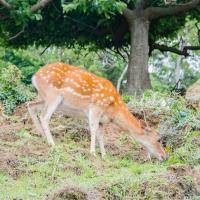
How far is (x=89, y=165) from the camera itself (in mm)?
10219

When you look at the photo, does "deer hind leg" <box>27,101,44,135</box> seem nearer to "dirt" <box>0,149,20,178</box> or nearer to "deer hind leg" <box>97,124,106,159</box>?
"deer hind leg" <box>97,124,106,159</box>

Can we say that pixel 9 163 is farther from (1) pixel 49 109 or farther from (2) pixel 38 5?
(2) pixel 38 5

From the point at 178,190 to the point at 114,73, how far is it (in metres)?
27.8

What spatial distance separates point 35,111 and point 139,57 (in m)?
5.40

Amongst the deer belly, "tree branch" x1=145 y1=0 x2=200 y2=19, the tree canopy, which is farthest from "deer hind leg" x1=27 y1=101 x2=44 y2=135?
"tree branch" x1=145 y1=0 x2=200 y2=19

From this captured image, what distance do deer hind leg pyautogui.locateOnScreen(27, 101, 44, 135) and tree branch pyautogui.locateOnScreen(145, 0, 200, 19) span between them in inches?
229

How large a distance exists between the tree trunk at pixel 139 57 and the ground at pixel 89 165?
337 centimetres

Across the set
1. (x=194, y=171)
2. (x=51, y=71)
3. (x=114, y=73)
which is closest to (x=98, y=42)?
(x=51, y=71)

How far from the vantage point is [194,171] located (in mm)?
9453

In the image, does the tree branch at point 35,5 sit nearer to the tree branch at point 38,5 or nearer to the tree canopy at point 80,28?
the tree branch at point 38,5

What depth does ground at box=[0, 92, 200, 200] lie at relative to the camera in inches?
340

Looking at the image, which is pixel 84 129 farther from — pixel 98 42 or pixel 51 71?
pixel 98 42

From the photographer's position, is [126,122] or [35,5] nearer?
[126,122]

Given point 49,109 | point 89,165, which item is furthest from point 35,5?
point 89,165
